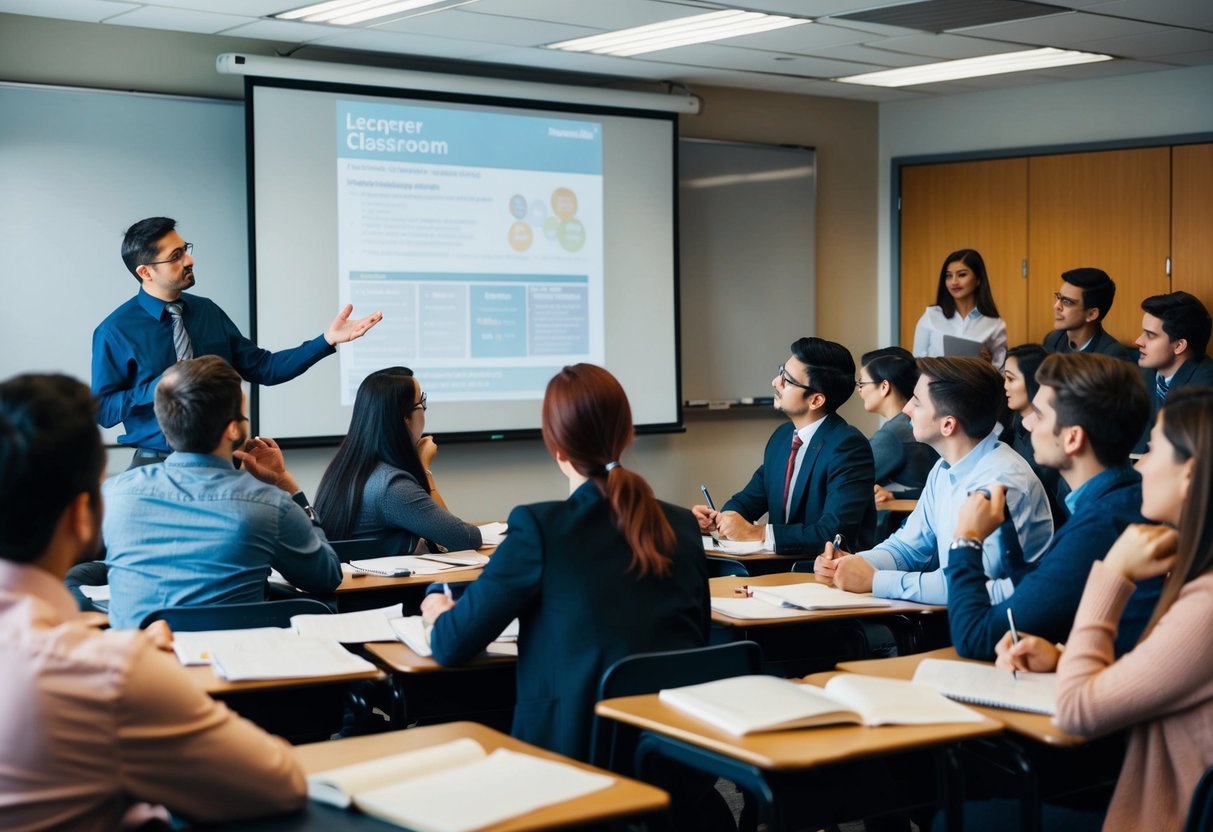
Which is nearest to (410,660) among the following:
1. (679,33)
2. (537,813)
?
(537,813)

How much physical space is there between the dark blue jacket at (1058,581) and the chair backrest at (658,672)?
46 cm

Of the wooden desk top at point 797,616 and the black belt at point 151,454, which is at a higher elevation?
→ the black belt at point 151,454

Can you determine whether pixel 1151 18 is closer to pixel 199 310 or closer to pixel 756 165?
pixel 756 165

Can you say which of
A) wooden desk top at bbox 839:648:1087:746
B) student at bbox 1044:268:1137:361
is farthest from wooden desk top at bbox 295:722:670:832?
student at bbox 1044:268:1137:361

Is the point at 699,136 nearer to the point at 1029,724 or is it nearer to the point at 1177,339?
the point at 1177,339

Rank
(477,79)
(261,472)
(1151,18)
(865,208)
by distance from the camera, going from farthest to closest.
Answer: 1. (865,208)
2. (477,79)
3. (1151,18)
4. (261,472)

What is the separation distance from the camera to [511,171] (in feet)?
22.6

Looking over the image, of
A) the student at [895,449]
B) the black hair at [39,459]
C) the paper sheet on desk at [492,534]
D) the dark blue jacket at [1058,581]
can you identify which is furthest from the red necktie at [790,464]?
the black hair at [39,459]

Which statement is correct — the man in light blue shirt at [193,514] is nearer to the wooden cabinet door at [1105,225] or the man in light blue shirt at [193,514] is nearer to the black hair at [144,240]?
the black hair at [144,240]

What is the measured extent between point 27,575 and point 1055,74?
7032 mm

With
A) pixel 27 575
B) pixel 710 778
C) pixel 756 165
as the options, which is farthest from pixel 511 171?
pixel 27 575

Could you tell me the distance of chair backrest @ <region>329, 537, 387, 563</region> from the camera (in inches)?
163

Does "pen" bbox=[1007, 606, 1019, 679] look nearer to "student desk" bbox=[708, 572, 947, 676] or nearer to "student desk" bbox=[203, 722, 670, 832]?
"student desk" bbox=[708, 572, 947, 676]

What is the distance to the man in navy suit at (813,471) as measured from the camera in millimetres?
4387
